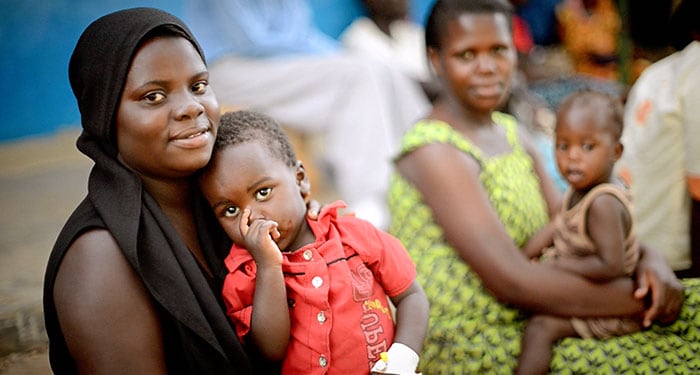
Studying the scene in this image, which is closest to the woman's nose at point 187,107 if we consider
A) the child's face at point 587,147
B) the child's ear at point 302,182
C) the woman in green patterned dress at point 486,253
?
the child's ear at point 302,182

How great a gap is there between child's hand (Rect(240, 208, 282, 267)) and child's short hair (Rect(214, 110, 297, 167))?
217mm

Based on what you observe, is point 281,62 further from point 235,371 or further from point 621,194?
point 235,371

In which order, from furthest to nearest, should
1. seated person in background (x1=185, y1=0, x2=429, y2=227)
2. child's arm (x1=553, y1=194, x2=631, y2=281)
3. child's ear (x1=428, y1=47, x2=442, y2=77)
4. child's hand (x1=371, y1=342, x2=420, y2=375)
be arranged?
seated person in background (x1=185, y1=0, x2=429, y2=227), child's ear (x1=428, y1=47, x2=442, y2=77), child's arm (x1=553, y1=194, x2=631, y2=281), child's hand (x1=371, y1=342, x2=420, y2=375)

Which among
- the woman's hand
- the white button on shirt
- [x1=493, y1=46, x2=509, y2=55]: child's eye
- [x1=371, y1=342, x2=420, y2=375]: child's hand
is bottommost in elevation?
the woman's hand

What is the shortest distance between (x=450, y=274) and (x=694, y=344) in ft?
2.65

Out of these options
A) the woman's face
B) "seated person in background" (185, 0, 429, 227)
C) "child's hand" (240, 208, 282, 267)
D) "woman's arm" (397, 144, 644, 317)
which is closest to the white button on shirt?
"child's hand" (240, 208, 282, 267)

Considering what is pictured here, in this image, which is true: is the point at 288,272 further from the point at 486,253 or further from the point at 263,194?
the point at 486,253

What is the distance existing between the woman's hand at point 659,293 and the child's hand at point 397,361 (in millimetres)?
878

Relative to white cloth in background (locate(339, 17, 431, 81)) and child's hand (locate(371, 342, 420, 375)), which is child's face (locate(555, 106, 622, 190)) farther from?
white cloth in background (locate(339, 17, 431, 81))

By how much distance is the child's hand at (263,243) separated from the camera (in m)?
1.62

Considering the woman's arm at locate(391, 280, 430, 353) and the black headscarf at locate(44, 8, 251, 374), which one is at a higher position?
the black headscarf at locate(44, 8, 251, 374)

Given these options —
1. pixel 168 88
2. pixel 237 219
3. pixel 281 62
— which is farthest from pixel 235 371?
pixel 281 62

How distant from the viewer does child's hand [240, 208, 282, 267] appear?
1.62 metres

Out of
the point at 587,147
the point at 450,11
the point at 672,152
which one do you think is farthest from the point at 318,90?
the point at 587,147
